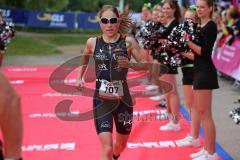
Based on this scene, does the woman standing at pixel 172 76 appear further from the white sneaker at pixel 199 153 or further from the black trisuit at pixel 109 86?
the black trisuit at pixel 109 86

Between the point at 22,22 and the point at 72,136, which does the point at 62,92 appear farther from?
the point at 22,22

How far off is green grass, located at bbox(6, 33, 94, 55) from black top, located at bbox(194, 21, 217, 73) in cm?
1233

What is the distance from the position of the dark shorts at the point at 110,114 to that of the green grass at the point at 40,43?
41.3ft

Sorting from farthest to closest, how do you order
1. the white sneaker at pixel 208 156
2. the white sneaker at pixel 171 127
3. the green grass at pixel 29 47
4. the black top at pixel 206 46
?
1. the green grass at pixel 29 47
2. the white sneaker at pixel 171 127
3. the white sneaker at pixel 208 156
4. the black top at pixel 206 46

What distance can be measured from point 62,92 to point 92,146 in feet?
10.2

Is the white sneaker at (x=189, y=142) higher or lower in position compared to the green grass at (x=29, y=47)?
higher

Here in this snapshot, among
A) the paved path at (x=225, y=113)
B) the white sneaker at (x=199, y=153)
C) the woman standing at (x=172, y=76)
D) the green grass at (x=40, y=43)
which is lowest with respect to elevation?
the green grass at (x=40, y=43)

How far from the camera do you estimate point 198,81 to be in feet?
16.2

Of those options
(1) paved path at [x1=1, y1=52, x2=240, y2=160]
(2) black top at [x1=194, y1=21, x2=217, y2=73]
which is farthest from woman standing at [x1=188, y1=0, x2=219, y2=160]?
(1) paved path at [x1=1, y1=52, x2=240, y2=160]

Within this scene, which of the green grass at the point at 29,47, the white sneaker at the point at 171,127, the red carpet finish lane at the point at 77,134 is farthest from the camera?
the green grass at the point at 29,47

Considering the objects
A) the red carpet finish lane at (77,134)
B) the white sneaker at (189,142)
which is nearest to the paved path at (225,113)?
the white sneaker at (189,142)

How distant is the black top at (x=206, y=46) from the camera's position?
479 centimetres

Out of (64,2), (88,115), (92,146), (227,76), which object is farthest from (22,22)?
(92,146)

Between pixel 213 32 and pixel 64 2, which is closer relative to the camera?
pixel 213 32
